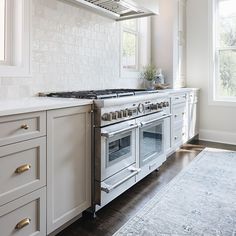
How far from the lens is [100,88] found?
10.3 feet

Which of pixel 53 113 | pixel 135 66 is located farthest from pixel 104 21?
pixel 53 113

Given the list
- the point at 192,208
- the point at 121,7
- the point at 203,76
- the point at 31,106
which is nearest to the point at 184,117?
the point at 203,76

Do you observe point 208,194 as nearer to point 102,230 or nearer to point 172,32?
point 102,230

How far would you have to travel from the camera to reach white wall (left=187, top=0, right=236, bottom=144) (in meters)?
4.45

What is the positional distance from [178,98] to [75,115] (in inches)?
88.9

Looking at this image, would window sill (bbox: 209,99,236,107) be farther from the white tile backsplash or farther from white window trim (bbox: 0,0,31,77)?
white window trim (bbox: 0,0,31,77)

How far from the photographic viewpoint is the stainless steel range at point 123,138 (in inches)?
77.0

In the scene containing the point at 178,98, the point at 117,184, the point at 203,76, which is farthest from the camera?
the point at 203,76

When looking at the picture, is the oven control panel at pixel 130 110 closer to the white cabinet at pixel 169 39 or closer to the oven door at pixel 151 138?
the oven door at pixel 151 138

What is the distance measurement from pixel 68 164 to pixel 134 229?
68cm

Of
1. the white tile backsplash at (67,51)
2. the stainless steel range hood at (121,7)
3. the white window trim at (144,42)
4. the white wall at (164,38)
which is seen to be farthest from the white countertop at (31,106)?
the white wall at (164,38)

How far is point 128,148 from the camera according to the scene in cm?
234

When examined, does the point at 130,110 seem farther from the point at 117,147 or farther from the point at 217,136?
the point at 217,136

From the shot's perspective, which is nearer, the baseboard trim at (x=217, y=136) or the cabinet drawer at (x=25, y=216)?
the cabinet drawer at (x=25, y=216)
